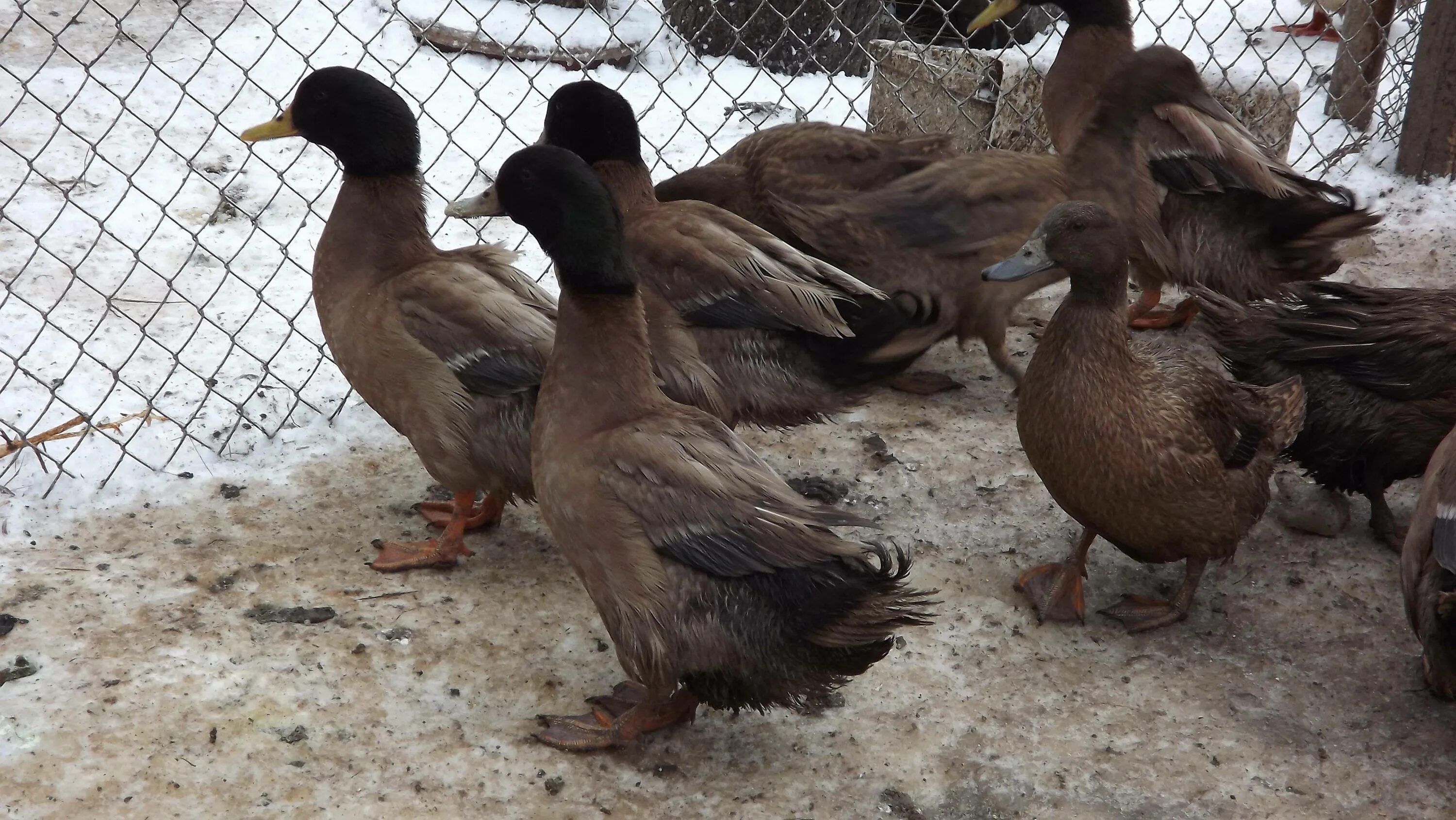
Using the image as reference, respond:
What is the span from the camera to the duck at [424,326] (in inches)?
143

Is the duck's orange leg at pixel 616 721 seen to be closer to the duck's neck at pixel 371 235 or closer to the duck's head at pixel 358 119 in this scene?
the duck's neck at pixel 371 235

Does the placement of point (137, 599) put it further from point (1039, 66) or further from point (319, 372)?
point (1039, 66)

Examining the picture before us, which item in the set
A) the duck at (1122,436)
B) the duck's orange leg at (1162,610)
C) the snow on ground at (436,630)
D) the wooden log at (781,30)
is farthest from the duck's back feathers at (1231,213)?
the wooden log at (781,30)

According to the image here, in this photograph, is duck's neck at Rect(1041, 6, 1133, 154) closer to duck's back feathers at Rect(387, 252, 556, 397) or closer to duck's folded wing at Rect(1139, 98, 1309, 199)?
duck's folded wing at Rect(1139, 98, 1309, 199)

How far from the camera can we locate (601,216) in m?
3.18

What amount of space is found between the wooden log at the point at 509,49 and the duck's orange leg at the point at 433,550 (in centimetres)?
336

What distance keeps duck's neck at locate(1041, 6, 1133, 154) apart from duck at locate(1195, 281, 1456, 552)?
146 centimetres

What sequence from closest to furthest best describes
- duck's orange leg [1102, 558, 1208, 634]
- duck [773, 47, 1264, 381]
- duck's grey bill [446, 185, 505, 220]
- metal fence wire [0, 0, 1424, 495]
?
duck's orange leg [1102, 558, 1208, 634] < duck's grey bill [446, 185, 505, 220] < metal fence wire [0, 0, 1424, 495] < duck [773, 47, 1264, 381]

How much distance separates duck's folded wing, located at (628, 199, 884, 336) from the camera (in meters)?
3.97

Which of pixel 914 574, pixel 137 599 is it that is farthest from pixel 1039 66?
pixel 137 599

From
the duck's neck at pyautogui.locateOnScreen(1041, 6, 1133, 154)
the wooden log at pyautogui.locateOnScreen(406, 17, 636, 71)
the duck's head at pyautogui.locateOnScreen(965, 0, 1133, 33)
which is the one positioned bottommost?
the duck's neck at pyautogui.locateOnScreen(1041, 6, 1133, 154)

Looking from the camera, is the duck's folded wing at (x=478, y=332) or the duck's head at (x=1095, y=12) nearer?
the duck's folded wing at (x=478, y=332)

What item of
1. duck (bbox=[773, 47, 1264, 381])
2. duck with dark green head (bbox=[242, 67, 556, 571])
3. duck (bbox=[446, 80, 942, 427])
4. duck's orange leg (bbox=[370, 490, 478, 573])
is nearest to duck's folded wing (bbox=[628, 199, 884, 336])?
duck (bbox=[446, 80, 942, 427])

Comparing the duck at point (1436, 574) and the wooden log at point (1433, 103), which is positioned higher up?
the wooden log at point (1433, 103)
